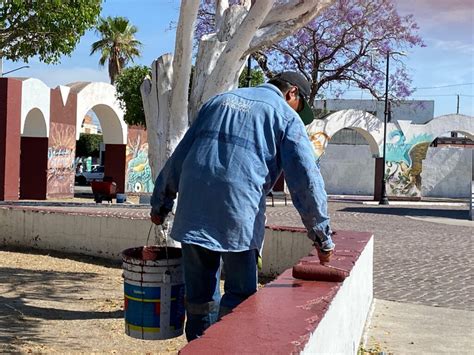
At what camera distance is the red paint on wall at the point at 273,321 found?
2512mm

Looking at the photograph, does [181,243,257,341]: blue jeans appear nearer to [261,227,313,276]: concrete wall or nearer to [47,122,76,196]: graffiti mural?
[261,227,313,276]: concrete wall

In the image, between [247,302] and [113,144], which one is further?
[113,144]

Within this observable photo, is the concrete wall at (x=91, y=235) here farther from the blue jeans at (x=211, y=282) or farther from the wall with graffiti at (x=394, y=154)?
the wall with graffiti at (x=394, y=154)

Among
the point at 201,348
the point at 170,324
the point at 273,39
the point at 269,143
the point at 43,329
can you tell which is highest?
the point at 273,39

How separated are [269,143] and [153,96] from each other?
3.90 meters

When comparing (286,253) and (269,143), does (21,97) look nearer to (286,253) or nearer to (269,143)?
(286,253)

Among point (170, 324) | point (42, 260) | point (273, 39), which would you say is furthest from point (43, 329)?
point (42, 260)

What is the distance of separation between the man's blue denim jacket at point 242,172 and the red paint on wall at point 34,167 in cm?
2165

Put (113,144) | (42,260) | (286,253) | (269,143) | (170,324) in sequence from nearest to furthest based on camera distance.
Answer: (269,143) → (170,324) → (286,253) → (42,260) → (113,144)

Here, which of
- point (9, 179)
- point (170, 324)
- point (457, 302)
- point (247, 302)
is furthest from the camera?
point (9, 179)

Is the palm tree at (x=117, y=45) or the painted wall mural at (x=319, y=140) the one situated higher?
the palm tree at (x=117, y=45)

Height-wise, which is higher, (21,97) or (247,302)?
(21,97)

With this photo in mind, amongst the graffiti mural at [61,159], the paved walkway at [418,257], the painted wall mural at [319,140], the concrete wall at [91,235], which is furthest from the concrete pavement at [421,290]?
the painted wall mural at [319,140]

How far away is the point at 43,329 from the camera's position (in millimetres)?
6035
